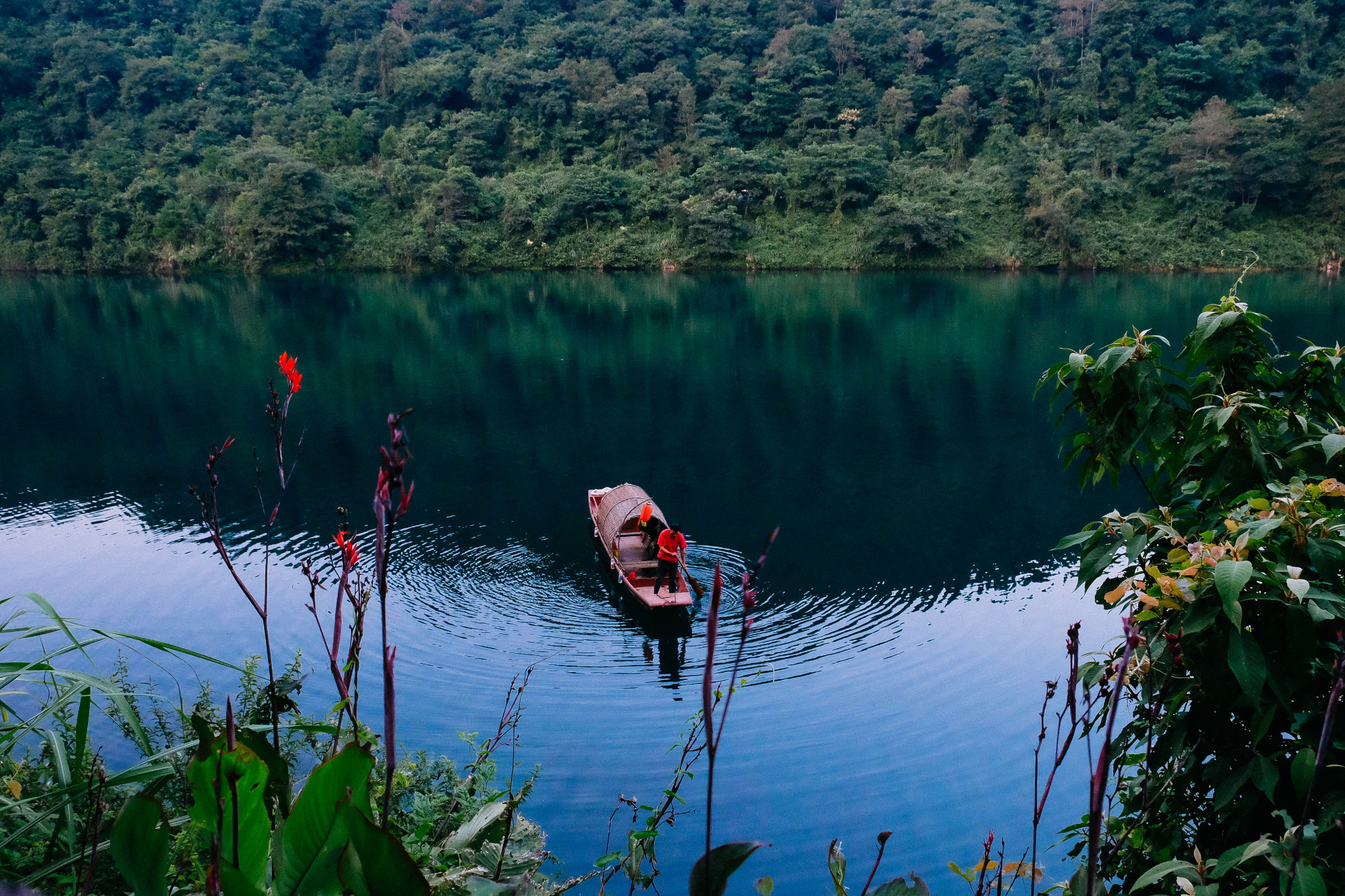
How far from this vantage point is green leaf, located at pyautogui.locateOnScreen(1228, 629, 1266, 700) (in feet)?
7.71

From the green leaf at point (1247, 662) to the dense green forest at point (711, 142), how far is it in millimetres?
45736

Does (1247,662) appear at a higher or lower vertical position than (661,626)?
higher

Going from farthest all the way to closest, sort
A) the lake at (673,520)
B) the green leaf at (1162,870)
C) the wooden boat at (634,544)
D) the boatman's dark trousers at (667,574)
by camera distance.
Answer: the wooden boat at (634,544) → the boatman's dark trousers at (667,574) → the lake at (673,520) → the green leaf at (1162,870)

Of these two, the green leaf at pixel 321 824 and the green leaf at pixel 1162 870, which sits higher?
the green leaf at pixel 321 824

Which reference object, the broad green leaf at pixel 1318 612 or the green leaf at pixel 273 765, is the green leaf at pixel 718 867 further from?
the broad green leaf at pixel 1318 612

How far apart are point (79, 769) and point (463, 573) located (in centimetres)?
832

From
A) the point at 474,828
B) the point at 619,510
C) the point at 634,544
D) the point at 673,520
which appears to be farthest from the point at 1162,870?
the point at 673,520

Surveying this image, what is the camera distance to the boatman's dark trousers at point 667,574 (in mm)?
9055

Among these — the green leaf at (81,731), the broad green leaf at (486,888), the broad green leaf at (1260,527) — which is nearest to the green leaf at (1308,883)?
the broad green leaf at (1260,527)

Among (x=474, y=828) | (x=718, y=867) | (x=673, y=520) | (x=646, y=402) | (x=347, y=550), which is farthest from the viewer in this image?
(x=646, y=402)

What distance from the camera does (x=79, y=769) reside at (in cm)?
231

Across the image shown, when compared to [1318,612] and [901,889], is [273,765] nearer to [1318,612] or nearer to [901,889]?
[901,889]

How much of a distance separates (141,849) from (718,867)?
76cm

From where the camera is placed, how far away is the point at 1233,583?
2182mm
